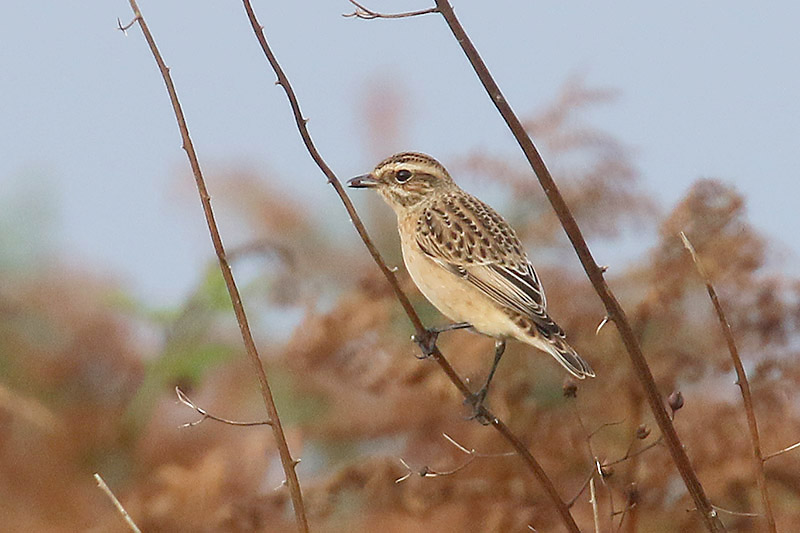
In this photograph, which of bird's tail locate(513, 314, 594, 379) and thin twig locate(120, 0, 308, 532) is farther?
bird's tail locate(513, 314, 594, 379)

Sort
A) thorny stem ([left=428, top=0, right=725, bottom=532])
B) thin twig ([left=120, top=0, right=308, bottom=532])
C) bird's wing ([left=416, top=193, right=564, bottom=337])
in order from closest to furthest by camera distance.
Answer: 1. thorny stem ([left=428, top=0, right=725, bottom=532])
2. thin twig ([left=120, top=0, right=308, bottom=532])
3. bird's wing ([left=416, top=193, right=564, bottom=337])

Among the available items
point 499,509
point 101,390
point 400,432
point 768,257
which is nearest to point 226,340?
point 101,390

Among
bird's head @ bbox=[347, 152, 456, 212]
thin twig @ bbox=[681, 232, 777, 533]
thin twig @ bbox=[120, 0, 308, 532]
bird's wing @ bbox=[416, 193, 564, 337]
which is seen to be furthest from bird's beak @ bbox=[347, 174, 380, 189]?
thin twig @ bbox=[681, 232, 777, 533]

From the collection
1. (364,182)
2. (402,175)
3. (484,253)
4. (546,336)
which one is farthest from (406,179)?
(546,336)

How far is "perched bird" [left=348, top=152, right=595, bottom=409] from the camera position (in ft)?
5.60

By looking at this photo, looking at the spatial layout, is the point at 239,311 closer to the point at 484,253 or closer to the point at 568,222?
A: the point at 568,222

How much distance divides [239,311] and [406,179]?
3.05ft

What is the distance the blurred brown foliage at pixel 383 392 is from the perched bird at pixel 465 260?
0.24m

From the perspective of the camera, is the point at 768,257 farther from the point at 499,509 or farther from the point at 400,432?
the point at 400,432

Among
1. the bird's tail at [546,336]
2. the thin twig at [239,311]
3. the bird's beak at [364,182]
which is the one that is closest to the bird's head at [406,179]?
the bird's beak at [364,182]

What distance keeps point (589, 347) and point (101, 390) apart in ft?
4.70

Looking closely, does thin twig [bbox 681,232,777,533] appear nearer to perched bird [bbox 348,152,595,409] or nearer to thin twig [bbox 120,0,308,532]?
perched bird [bbox 348,152,595,409]

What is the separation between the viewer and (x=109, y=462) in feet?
9.51

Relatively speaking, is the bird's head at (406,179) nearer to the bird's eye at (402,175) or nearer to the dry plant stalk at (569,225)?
the bird's eye at (402,175)
